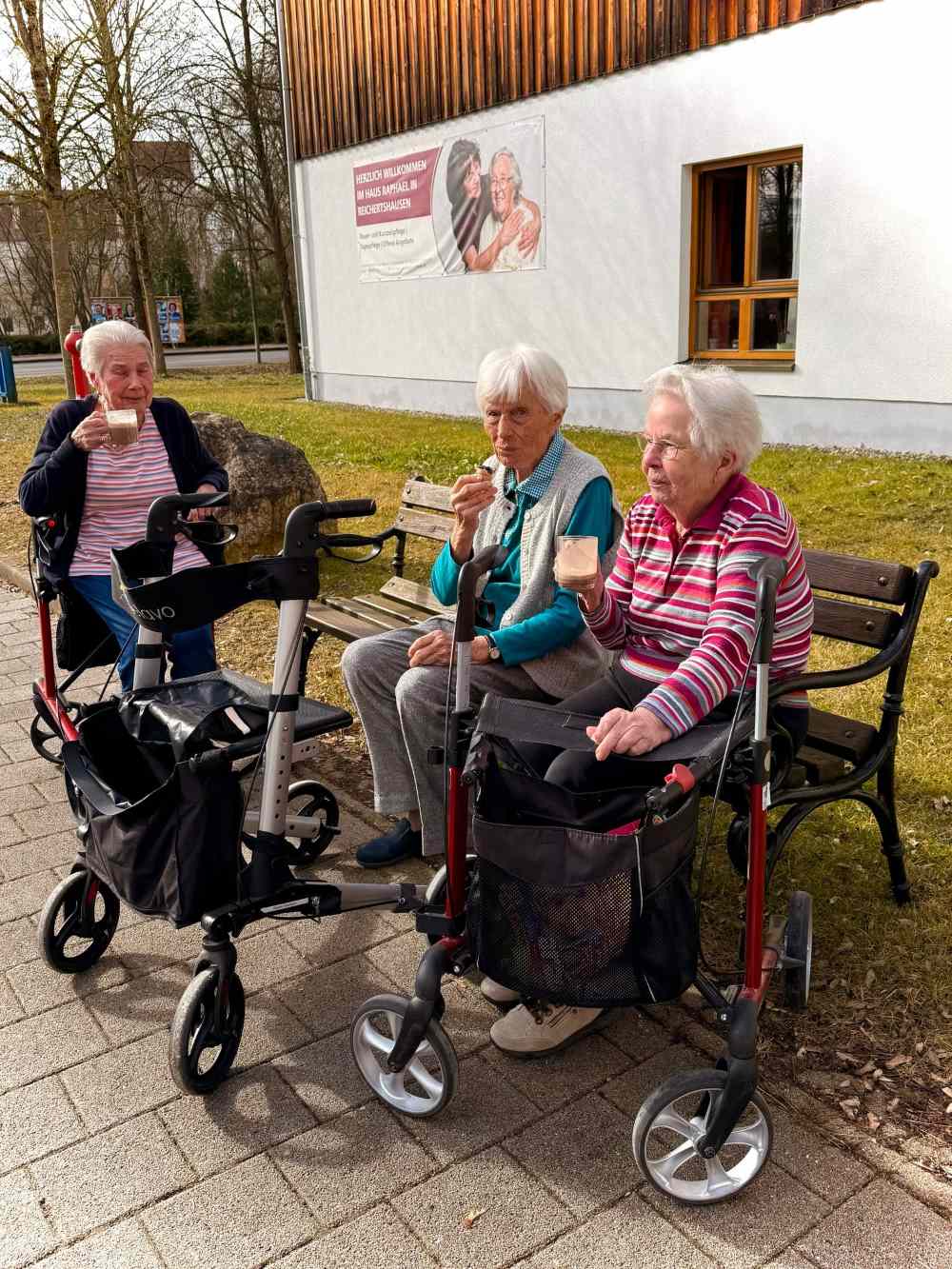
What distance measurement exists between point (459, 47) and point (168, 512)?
13.1 m

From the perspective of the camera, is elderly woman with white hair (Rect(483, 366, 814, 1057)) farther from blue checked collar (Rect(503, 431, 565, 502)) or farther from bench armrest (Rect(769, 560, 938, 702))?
blue checked collar (Rect(503, 431, 565, 502))

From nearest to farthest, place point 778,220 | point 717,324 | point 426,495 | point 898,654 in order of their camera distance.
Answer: point 898,654 < point 426,495 < point 778,220 < point 717,324

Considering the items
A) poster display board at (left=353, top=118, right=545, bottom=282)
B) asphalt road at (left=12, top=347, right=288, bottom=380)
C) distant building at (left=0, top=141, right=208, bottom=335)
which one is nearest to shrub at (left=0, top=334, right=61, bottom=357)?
asphalt road at (left=12, top=347, right=288, bottom=380)

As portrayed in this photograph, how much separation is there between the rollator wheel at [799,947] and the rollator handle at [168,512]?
1.97 metres

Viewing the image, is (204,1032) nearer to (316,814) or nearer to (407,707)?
(407,707)

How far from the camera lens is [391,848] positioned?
12.5 ft

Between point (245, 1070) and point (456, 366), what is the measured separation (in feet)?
44.8

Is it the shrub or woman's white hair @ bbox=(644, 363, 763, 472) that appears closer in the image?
woman's white hair @ bbox=(644, 363, 763, 472)

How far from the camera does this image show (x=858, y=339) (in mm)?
10461

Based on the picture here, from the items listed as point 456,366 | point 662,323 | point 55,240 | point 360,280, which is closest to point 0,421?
point 55,240

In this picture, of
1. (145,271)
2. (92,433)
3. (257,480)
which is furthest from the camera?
(145,271)

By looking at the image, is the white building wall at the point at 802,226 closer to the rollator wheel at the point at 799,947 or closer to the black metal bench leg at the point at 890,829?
the black metal bench leg at the point at 890,829

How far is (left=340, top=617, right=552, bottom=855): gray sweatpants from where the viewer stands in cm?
340

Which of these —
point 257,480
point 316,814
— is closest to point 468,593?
point 316,814
